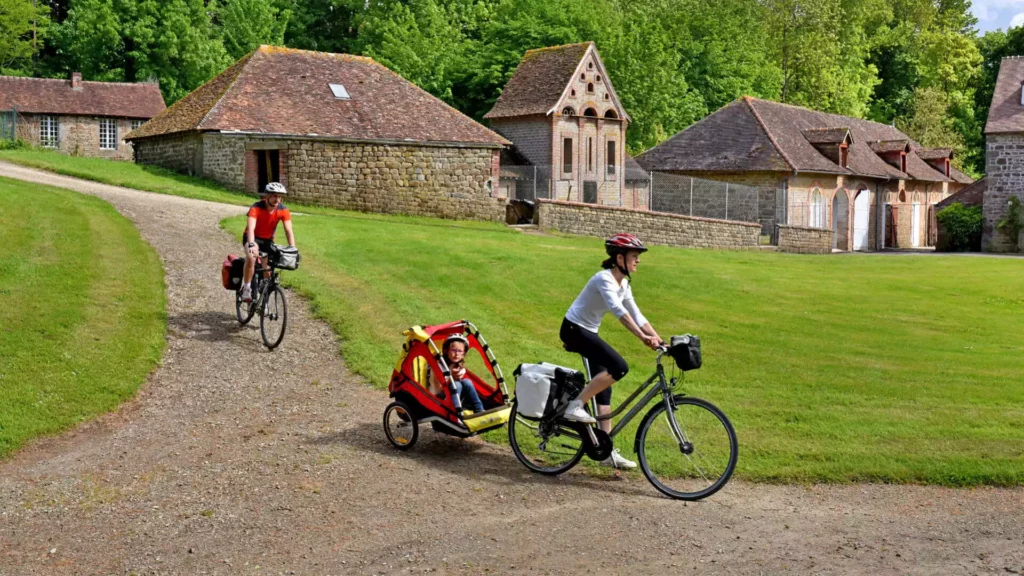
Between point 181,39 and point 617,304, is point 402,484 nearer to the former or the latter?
point 617,304

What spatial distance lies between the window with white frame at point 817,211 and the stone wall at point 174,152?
2732 cm

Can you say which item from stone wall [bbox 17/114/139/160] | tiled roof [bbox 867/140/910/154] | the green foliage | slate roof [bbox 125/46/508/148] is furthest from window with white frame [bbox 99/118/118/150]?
the green foliage

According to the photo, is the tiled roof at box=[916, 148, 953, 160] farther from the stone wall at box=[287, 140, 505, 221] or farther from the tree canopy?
the stone wall at box=[287, 140, 505, 221]

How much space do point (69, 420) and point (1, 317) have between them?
3.84 metres

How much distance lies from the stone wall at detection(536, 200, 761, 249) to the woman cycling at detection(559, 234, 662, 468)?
29139 millimetres

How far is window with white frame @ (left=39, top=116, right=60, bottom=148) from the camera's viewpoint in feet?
180

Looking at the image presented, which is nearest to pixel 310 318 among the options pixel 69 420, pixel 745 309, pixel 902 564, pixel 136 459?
pixel 69 420

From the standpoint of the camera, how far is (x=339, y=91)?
38.1 m

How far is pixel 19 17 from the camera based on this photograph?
192 feet

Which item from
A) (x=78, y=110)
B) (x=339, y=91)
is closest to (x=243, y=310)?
(x=339, y=91)

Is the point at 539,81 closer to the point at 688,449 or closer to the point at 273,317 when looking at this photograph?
the point at 273,317

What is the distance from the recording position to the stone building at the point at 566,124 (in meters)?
48.7

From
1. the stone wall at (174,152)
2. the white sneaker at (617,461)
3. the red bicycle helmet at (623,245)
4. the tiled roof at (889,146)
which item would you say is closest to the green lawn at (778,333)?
the white sneaker at (617,461)

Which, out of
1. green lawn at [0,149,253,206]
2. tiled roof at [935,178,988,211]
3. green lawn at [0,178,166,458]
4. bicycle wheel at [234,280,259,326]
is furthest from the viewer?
tiled roof at [935,178,988,211]
